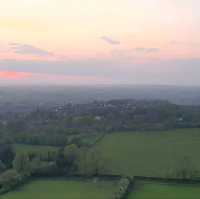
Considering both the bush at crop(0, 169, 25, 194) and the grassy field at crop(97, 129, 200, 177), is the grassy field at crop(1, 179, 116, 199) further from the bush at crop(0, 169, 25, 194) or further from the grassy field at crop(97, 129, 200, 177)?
the grassy field at crop(97, 129, 200, 177)

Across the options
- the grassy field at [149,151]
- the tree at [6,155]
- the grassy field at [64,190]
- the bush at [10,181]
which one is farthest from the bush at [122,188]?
the tree at [6,155]

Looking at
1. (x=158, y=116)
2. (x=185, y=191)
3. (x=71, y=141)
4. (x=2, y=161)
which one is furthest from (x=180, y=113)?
(x=185, y=191)

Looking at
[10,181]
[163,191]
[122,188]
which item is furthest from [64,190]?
[163,191]

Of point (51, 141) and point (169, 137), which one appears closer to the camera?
point (51, 141)

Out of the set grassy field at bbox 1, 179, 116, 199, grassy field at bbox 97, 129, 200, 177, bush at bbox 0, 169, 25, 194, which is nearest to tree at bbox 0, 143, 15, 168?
grassy field at bbox 97, 129, 200, 177

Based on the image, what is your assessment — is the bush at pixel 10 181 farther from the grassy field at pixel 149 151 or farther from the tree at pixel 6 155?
the tree at pixel 6 155

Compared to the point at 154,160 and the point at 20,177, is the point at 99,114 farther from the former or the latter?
the point at 20,177
